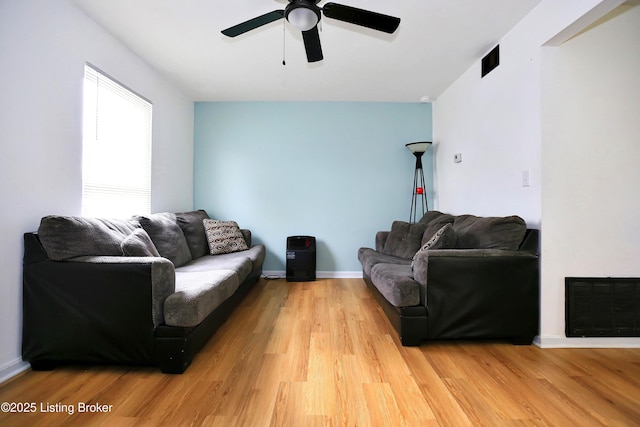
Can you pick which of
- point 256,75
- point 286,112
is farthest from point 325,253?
point 256,75

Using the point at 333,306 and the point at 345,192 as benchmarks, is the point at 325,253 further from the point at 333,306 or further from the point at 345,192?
the point at 333,306

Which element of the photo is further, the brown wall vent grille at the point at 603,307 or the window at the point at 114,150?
the window at the point at 114,150

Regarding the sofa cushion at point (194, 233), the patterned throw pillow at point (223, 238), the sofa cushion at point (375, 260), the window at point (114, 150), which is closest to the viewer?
the window at point (114, 150)

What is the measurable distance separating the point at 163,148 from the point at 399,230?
9.85 ft

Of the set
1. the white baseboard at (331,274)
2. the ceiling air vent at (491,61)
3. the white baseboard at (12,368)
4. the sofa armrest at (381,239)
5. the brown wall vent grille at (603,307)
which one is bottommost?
the white baseboard at (12,368)

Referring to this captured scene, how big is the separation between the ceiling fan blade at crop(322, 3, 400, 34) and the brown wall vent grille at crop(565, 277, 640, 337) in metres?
2.19

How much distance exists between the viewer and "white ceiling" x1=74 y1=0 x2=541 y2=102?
2.13 metres

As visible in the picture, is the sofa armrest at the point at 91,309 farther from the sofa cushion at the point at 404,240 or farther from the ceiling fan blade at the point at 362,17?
the sofa cushion at the point at 404,240

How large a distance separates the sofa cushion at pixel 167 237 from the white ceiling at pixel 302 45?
5.31 feet

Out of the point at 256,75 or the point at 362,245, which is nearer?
the point at 256,75

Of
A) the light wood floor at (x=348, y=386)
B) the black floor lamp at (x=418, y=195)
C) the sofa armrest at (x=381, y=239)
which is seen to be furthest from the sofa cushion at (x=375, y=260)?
the black floor lamp at (x=418, y=195)

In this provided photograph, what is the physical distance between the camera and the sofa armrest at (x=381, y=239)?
3717 millimetres

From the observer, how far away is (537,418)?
1356 millimetres

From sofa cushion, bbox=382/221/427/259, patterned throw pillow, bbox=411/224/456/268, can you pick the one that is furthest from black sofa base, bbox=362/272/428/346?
sofa cushion, bbox=382/221/427/259
